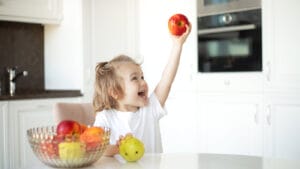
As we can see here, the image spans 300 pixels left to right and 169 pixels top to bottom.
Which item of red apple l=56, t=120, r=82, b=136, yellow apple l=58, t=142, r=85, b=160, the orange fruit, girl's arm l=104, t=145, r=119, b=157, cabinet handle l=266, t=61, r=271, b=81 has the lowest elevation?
girl's arm l=104, t=145, r=119, b=157

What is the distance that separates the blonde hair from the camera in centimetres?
150

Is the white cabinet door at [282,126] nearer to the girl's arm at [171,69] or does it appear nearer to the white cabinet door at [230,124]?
the white cabinet door at [230,124]

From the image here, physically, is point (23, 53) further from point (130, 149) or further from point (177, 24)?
Result: point (130, 149)

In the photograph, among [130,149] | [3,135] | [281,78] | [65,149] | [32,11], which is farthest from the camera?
[32,11]

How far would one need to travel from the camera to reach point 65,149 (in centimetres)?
104

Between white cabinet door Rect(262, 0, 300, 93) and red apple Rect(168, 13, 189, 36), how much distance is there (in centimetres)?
155

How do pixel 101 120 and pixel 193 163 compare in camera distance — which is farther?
pixel 101 120

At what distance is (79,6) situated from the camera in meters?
3.44

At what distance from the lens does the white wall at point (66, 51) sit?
3477mm

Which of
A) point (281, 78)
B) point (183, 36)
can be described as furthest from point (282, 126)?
point (183, 36)

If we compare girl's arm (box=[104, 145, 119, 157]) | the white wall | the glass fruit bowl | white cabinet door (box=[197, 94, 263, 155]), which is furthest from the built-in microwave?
the glass fruit bowl

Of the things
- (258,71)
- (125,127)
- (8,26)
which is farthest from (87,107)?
(8,26)

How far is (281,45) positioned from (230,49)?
40cm

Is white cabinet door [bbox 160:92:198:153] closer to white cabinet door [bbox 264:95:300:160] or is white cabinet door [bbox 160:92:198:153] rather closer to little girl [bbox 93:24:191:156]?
white cabinet door [bbox 264:95:300:160]
